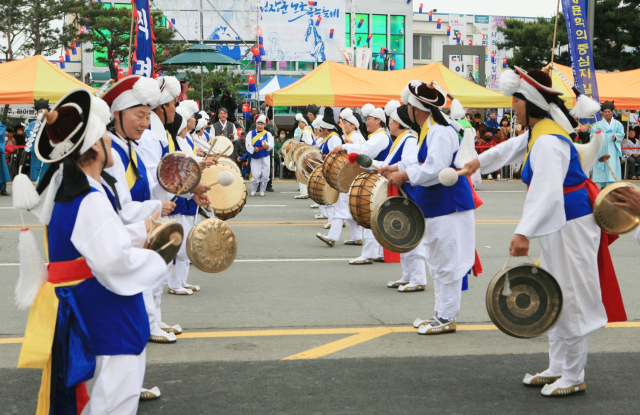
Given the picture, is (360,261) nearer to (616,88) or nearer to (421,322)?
(421,322)

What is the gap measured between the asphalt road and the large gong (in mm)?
486

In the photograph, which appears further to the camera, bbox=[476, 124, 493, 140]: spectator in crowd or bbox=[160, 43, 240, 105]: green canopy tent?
bbox=[476, 124, 493, 140]: spectator in crowd

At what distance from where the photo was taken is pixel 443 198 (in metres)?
5.97

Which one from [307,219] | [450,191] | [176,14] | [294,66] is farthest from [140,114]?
[294,66]

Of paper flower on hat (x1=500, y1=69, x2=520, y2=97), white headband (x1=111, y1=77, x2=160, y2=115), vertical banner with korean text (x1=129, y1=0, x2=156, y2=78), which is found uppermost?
vertical banner with korean text (x1=129, y1=0, x2=156, y2=78)

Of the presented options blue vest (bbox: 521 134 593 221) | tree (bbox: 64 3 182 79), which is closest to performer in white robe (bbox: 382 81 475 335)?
blue vest (bbox: 521 134 593 221)

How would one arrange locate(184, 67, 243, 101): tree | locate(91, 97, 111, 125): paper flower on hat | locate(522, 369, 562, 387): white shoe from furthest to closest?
1. locate(184, 67, 243, 101): tree
2. locate(522, 369, 562, 387): white shoe
3. locate(91, 97, 111, 125): paper flower on hat

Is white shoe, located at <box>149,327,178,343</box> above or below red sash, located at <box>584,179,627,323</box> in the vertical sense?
below

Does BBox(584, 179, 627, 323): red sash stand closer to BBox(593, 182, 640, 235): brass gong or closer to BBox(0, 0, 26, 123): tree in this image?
BBox(593, 182, 640, 235): brass gong

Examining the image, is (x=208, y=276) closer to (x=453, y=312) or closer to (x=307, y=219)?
(x=453, y=312)

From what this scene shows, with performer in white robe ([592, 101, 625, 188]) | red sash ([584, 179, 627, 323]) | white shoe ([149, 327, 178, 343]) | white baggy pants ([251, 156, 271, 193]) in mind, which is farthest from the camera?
white baggy pants ([251, 156, 271, 193])

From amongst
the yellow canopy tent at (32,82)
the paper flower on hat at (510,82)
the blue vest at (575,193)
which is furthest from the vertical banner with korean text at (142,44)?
the yellow canopy tent at (32,82)

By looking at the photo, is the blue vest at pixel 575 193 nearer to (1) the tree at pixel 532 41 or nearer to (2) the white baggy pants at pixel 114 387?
(2) the white baggy pants at pixel 114 387

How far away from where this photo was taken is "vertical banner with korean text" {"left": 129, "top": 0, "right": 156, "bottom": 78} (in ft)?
30.1
